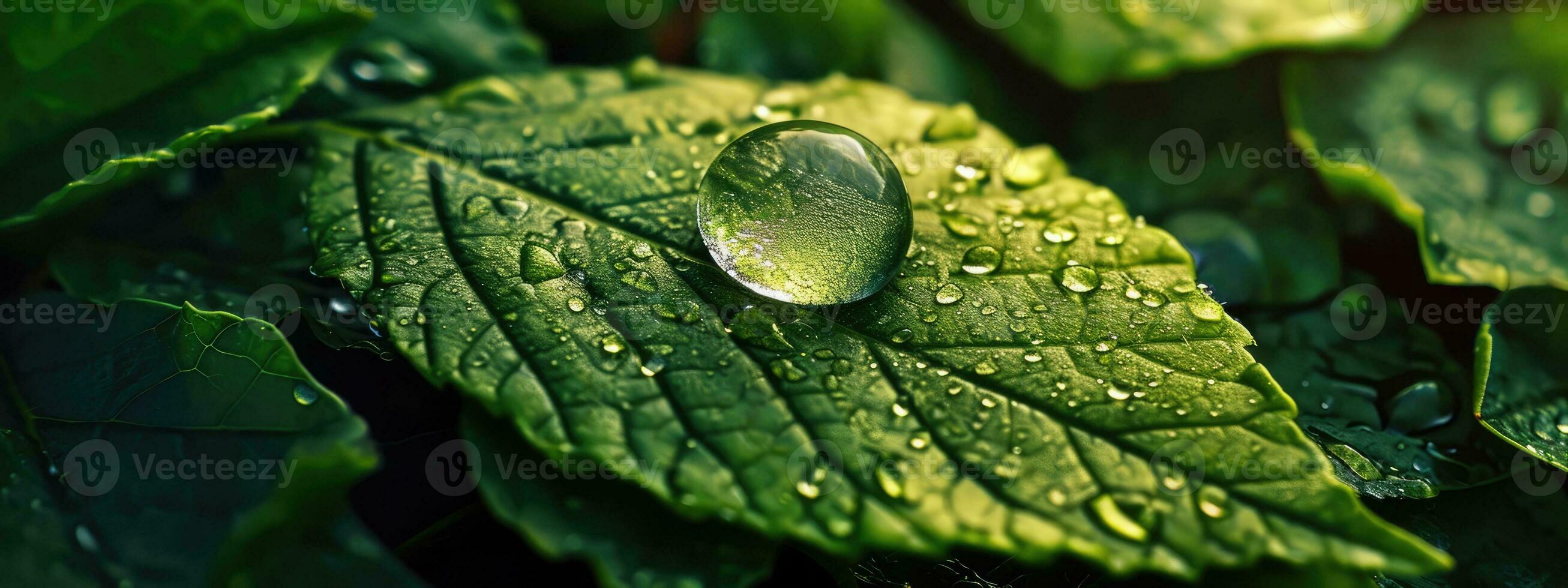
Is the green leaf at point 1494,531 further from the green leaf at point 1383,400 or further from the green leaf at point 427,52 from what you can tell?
the green leaf at point 427,52

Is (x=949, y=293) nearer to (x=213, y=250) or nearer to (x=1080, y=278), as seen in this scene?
(x=1080, y=278)

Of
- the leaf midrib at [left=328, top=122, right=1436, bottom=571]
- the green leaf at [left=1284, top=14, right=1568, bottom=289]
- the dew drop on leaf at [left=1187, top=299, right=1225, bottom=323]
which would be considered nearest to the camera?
the leaf midrib at [left=328, top=122, right=1436, bottom=571]

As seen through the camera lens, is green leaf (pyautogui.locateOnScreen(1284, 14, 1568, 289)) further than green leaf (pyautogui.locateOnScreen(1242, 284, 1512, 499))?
Yes

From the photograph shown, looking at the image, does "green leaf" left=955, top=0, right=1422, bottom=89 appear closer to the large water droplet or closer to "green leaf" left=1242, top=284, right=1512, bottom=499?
"green leaf" left=1242, top=284, right=1512, bottom=499

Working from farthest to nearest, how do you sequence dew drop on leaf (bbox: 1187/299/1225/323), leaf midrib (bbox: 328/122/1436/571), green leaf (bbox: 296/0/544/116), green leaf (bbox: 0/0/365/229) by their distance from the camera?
green leaf (bbox: 296/0/544/116), green leaf (bbox: 0/0/365/229), dew drop on leaf (bbox: 1187/299/1225/323), leaf midrib (bbox: 328/122/1436/571)

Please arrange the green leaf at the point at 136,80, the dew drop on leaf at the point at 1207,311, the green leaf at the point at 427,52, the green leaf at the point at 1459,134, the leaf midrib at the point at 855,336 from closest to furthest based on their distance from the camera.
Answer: the leaf midrib at the point at 855,336
the dew drop on leaf at the point at 1207,311
the green leaf at the point at 136,80
the green leaf at the point at 1459,134
the green leaf at the point at 427,52

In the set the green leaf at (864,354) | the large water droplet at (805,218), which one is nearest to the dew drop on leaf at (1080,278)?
the green leaf at (864,354)

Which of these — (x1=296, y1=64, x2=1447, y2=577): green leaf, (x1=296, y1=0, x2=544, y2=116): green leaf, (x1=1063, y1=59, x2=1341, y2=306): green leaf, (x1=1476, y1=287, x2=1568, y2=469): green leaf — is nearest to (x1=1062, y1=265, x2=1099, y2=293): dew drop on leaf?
(x1=296, y1=64, x2=1447, y2=577): green leaf
